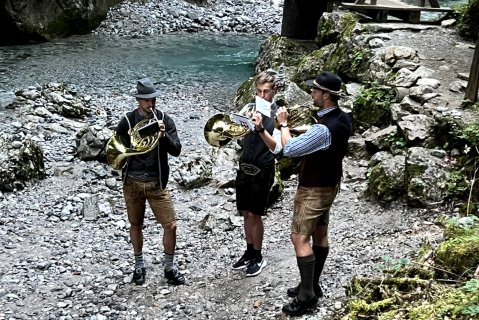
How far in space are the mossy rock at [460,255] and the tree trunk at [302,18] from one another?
15.0 metres

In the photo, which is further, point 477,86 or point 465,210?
point 477,86

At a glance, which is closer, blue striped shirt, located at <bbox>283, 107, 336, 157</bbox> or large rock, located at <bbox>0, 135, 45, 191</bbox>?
blue striped shirt, located at <bbox>283, 107, 336, 157</bbox>

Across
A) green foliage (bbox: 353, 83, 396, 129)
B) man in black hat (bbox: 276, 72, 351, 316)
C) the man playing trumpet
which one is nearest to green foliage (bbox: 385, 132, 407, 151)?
green foliage (bbox: 353, 83, 396, 129)

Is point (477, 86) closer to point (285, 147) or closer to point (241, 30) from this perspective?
point (285, 147)

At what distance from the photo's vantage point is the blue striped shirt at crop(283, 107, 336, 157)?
4.87 m

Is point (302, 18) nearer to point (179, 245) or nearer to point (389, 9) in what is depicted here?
point (389, 9)

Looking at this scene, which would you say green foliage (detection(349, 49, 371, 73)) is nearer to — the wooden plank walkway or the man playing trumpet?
the wooden plank walkway

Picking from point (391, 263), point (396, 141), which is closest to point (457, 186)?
point (396, 141)

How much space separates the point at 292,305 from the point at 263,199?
121 cm

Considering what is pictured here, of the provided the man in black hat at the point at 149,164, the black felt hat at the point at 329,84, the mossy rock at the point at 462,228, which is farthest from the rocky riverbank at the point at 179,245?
the black felt hat at the point at 329,84

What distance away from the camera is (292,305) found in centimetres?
536

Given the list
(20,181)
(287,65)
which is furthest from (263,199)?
(287,65)

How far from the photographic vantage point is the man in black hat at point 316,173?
16.1 feet

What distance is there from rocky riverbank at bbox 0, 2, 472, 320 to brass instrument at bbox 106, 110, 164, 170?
152 cm
